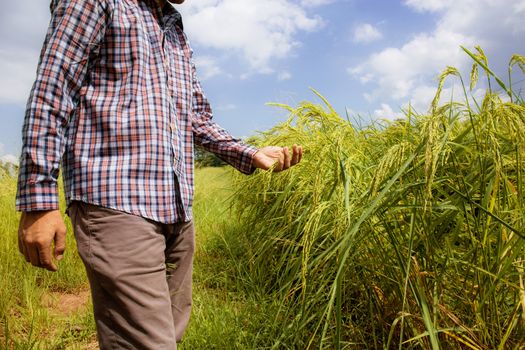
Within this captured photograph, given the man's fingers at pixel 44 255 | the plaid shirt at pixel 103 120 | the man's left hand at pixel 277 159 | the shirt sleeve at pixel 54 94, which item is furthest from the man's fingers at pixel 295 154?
the man's fingers at pixel 44 255

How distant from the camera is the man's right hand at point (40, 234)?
43.9 inches

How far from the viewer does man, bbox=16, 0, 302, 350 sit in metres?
1.15

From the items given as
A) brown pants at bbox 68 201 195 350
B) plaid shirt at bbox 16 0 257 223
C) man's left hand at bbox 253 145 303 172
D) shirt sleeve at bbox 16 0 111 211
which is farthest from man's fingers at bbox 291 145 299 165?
shirt sleeve at bbox 16 0 111 211

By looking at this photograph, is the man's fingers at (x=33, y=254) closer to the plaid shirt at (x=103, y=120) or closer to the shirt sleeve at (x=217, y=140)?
the plaid shirt at (x=103, y=120)

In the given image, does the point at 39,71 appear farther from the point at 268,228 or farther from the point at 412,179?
the point at 268,228

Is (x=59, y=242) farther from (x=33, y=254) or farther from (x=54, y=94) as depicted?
(x=54, y=94)

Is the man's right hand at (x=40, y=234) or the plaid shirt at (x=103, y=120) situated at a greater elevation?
the plaid shirt at (x=103, y=120)

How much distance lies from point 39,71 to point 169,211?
0.47 meters

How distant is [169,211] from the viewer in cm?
127

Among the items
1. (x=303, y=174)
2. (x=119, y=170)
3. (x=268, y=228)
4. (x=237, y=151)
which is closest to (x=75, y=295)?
(x=268, y=228)

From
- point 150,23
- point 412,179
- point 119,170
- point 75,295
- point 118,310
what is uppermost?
point 150,23

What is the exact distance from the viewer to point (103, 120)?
1200 millimetres

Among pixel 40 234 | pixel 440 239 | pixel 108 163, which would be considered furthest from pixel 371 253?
pixel 40 234

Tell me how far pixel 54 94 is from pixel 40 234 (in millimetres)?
334
